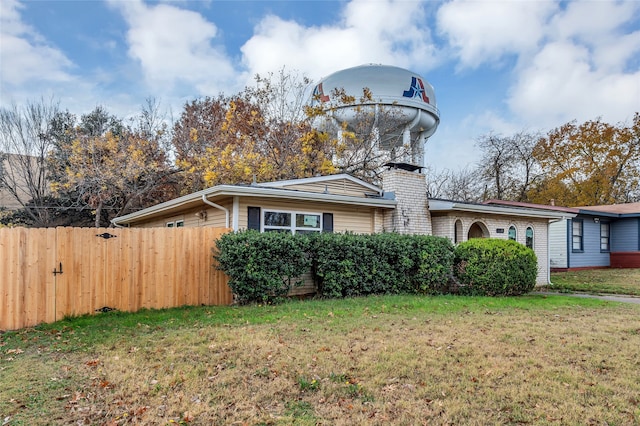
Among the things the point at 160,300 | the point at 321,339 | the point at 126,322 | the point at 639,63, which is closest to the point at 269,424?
the point at 321,339

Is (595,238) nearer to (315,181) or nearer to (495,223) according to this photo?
(495,223)

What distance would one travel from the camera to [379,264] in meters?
10.2

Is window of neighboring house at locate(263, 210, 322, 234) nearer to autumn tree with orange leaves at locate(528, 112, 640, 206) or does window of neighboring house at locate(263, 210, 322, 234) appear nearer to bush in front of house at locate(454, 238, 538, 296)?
bush in front of house at locate(454, 238, 538, 296)

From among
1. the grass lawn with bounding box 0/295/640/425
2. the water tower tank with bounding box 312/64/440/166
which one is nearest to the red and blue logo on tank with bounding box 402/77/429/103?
the water tower tank with bounding box 312/64/440/166

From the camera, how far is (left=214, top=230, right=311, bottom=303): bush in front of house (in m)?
8.45

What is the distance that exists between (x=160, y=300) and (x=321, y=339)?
4.18 meters

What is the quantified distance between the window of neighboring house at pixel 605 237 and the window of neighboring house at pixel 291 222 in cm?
1733

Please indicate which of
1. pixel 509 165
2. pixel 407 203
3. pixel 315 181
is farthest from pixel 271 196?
pixel 509 165

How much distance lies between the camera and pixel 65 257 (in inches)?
294

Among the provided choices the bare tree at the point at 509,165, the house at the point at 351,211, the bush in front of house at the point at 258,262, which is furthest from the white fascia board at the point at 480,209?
the bare tree at the point at 509,165

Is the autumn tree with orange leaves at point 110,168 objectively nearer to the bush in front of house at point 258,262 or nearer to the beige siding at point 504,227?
the bush in front of house at point 258,262

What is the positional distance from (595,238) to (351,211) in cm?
1551

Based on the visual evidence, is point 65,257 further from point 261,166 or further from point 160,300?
point 261,166

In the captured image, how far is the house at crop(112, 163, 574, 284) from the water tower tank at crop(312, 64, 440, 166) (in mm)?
6691
